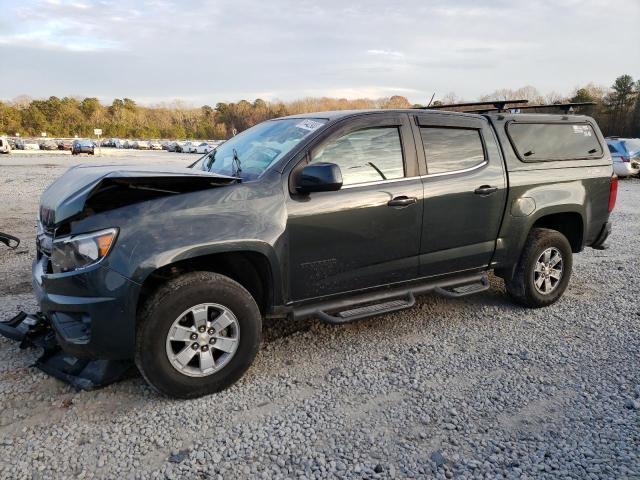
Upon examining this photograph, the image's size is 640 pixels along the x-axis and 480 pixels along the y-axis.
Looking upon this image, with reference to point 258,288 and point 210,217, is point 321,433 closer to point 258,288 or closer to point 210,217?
point 258,288

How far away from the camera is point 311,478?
248 centimetres

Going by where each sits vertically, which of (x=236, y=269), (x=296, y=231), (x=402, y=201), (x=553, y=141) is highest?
(x=553, y=141)

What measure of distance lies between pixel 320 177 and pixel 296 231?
0.43 metres

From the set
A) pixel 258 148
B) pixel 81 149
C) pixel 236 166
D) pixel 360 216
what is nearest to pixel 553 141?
pixel 360 216

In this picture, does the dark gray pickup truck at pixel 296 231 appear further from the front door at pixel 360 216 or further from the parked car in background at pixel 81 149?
the parked car in background at pixel 81 149

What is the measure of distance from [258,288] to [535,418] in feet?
6.66

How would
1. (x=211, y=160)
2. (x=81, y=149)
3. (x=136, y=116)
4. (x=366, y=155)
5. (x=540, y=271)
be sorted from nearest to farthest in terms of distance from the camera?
(x=366, y=155) < (x=211, y=160) < (x=540, y=271) < (x=81, y=149) < (x=136, y=116)

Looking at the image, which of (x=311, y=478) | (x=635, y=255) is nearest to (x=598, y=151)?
(x=635, y=255)

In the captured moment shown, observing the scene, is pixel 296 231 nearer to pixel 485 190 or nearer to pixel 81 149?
pixel 485 190

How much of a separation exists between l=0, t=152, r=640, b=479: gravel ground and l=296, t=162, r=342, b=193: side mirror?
1370 millimetres

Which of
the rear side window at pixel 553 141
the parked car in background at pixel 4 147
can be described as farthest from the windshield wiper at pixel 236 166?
the parked car in background at pixel 4 147

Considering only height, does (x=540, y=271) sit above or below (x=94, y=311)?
below

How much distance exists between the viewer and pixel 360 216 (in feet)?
11.8

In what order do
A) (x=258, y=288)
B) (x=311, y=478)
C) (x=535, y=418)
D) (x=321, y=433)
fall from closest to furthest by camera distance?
(x=311, y=478)
(x=321, y=433)
(x=535, y=418)
(x=258, y=288)
